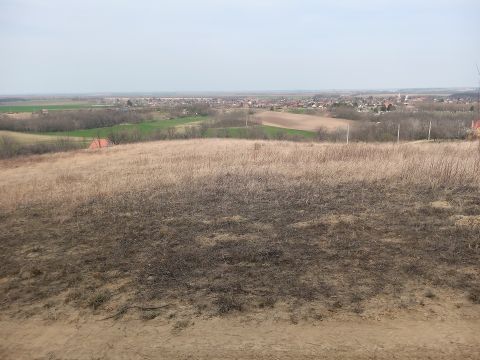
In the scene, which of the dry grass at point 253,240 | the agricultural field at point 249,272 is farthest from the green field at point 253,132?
the agricultural field at point 249,272

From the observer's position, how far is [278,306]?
4.07 metres

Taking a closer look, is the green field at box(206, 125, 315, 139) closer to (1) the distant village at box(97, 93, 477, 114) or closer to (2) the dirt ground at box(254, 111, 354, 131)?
(2) the dirt ground at box(254, 111, 354, 131)

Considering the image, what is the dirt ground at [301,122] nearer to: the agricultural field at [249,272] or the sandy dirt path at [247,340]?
the agricultural field at [249,272]

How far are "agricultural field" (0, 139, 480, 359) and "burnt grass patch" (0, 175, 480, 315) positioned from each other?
0.09 feet

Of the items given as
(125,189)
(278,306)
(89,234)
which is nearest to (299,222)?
(278,306)

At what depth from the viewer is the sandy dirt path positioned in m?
3.30

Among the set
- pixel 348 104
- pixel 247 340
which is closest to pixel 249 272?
pixel 247 340

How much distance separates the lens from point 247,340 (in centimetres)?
352

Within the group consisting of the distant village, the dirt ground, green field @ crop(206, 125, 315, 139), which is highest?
the distant village

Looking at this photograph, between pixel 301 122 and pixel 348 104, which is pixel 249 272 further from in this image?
pixel 348 104

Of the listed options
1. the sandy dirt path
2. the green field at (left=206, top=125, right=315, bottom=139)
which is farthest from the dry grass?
the green field at (left=206, top=125, right=315, bottom=139)

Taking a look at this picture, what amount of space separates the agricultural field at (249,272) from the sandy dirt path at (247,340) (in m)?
0.01

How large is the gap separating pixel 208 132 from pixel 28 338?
43.0m

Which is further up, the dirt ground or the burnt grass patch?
the burnt grass patch
